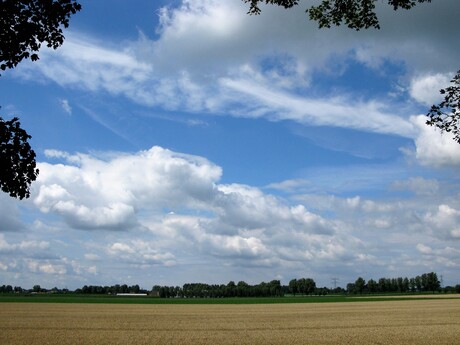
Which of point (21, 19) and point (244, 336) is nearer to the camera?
point (21, 19)

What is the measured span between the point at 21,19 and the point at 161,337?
24.6 metres

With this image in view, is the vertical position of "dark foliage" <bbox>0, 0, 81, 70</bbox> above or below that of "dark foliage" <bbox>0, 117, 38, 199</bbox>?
above

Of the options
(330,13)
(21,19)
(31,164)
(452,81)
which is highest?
(330,13)

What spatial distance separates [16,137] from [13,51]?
91.2 inches

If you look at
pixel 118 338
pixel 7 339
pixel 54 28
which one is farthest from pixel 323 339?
pixel 54 28

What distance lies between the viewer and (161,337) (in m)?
31.3

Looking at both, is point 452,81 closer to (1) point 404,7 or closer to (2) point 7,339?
(1) point 404,7

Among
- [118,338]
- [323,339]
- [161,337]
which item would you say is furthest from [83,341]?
[323,339]

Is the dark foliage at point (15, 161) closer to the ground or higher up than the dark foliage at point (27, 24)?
closer to the ground

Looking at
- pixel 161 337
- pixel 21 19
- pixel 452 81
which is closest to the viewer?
pixel 21 19

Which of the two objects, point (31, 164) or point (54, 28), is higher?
point (54, 28)

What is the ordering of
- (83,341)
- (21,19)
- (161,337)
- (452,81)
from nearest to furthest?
1. (21,19)
2. (452,81)
3. (83,341)
4. (161,337)

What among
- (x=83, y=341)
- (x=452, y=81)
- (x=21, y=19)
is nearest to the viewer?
(x=21, y=19)

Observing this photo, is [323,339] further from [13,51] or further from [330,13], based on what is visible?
[13,51]
